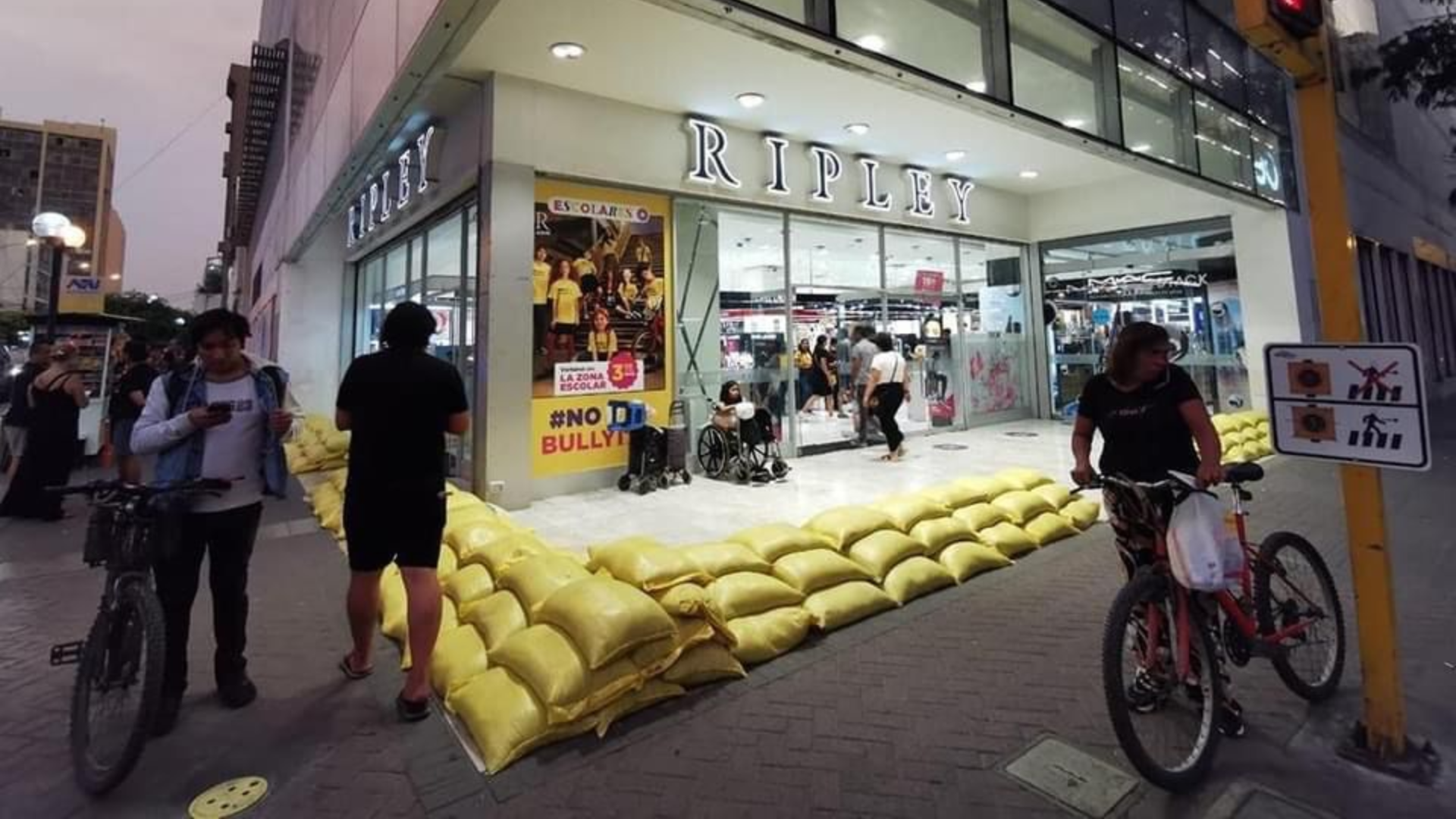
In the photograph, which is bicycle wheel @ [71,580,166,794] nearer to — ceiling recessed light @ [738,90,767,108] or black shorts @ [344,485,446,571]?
black shorts @ [344,485,446,571]

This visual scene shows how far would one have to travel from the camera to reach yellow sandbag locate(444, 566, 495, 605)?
2.93 metres

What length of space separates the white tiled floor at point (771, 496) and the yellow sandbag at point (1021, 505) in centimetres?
150

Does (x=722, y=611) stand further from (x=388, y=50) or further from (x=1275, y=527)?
(x=388, y=50)

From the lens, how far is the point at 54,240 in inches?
300

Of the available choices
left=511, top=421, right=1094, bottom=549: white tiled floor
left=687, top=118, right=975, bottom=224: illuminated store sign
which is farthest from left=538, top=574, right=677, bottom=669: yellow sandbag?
left=687, top=118, right=975, bottom=224: illuminated store sign

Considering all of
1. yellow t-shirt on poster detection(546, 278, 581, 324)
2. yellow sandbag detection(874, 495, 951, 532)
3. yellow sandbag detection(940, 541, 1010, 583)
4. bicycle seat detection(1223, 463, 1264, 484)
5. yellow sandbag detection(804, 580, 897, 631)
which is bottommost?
yellow sandbag detection(804, 580, 897, 631)

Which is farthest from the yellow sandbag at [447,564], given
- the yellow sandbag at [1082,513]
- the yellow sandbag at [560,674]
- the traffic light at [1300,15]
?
the yellow sandbag at [1082,513]

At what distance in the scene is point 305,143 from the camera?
10.1 meters

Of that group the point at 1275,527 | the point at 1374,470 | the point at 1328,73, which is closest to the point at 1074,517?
the point at 1275,527

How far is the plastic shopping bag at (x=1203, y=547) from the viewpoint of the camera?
6.04 feet

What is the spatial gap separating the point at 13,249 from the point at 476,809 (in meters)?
58.8

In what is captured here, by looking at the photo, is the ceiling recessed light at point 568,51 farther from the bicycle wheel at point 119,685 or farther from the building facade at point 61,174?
the building facade at point 61,174

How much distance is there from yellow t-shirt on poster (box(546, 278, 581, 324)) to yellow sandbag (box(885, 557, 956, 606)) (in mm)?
4268

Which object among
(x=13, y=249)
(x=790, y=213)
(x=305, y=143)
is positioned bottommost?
(x=790, y=213)
